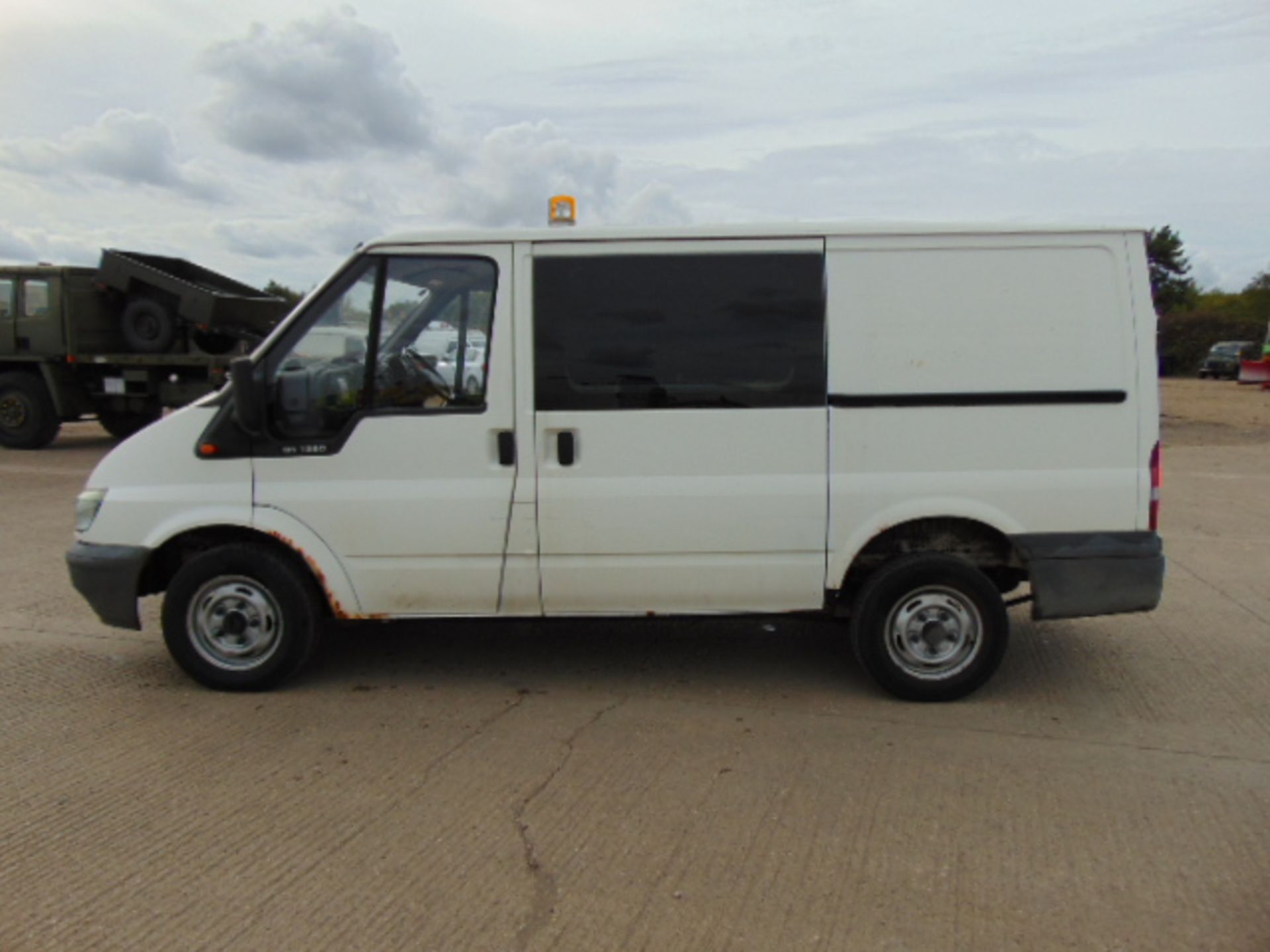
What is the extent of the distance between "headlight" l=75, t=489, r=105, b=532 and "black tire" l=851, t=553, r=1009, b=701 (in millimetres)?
3447

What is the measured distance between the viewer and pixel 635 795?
3.78 meters

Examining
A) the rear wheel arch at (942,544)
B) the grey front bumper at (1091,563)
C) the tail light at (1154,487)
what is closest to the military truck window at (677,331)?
the rear wheel arch at (942,544)

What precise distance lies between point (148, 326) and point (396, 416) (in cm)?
1154

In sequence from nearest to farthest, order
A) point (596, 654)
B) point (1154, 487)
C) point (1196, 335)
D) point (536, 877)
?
point (536, 877) → point (1154, 487) → point (596, 654) → point (1196, 335)

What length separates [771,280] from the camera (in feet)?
14.6

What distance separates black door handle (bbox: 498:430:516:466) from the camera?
176 inches

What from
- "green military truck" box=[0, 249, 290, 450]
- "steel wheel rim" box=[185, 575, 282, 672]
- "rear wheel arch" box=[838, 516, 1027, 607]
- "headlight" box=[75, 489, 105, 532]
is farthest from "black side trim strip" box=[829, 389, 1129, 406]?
"green military truck" box=[0, 249, 290, 450]

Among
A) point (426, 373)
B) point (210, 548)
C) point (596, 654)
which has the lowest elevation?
point (596, 654)

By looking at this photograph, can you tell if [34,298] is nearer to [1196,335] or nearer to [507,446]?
[507,446]

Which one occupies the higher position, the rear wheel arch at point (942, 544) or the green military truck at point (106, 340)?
the green military truck at point (106, 340)

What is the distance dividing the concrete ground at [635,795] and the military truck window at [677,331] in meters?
1.41

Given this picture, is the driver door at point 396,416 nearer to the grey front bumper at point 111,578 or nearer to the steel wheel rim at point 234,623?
the steel wheel rim at point 234,623

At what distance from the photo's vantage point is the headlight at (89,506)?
4672 millimetres

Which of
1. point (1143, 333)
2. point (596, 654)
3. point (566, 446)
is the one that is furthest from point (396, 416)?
point (1143, 333)
